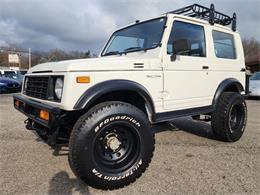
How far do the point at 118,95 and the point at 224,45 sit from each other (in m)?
2.58

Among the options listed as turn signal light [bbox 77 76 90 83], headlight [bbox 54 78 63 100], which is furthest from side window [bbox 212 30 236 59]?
headlight [bbox 54 78 63 100]

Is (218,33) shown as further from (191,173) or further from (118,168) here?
(118,168)

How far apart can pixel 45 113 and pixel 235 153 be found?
3035 millimetres

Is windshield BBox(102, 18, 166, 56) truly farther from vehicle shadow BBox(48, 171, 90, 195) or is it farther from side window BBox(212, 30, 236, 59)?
vehicle shadow BBox(48, 171, 90, 195)

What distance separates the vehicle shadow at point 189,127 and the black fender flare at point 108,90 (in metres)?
2.45

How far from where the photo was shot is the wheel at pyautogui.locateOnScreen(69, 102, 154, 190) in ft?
8.86

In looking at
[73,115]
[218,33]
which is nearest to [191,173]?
[73,115]

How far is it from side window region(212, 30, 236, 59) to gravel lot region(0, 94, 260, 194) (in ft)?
5.42

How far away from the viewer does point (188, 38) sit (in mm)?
3996

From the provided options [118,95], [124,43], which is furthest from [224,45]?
[118,95]

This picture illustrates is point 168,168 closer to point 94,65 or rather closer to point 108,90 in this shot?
point 108,90

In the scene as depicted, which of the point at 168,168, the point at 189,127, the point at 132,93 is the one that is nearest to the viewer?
the point at 132,93

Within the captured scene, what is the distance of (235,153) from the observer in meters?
4.04

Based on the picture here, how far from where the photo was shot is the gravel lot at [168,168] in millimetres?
2867
